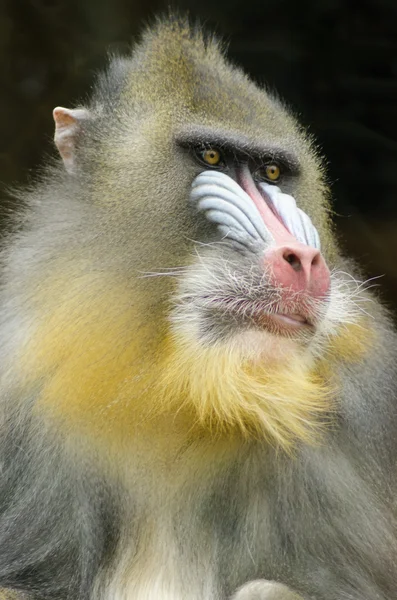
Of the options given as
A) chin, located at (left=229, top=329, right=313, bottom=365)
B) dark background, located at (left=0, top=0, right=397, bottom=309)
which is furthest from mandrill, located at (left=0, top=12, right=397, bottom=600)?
dark background, located at (left=0, top=0, right=397, bottom=309)

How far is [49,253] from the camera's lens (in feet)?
8.67

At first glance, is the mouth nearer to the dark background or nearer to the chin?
the chin

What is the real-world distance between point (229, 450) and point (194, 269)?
22.0 inches

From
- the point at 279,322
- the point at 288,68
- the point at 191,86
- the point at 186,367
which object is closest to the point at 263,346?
the point at 279,322

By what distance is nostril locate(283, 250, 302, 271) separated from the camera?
2.31 m

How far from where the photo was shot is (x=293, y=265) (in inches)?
91.7

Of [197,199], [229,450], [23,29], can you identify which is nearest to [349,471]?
[229,450]

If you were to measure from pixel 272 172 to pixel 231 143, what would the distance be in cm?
16

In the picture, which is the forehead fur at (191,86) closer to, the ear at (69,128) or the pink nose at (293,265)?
the ear at (69,128)

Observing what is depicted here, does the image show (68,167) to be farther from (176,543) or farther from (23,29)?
(23,29)

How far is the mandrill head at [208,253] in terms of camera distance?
2.38m

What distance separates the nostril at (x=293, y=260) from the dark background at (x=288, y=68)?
224cm

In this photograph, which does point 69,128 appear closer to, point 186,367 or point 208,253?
point 208,253

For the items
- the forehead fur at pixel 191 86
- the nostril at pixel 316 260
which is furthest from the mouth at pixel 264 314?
the forehead fur at pixel 191 86
